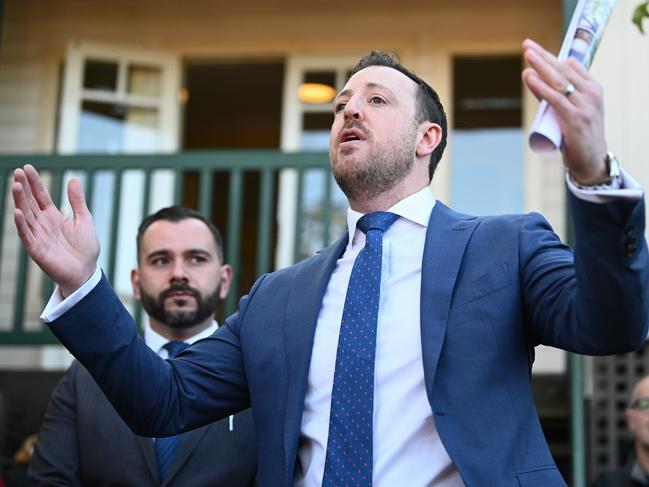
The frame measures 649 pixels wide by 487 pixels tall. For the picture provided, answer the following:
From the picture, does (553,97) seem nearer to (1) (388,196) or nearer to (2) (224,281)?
(1) (388,196)

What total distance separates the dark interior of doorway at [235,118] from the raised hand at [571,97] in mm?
6640

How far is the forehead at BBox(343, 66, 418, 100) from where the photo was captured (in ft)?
9.59

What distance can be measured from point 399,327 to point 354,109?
2.20ft

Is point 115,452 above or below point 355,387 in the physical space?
below

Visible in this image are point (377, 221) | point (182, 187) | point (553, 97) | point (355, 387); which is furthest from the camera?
point (182, 187)

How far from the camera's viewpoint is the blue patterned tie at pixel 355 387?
2.34m

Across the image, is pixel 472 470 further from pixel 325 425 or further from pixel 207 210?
pixel 207 210

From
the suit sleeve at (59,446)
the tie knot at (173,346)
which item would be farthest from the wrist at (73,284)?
the tie knot at (173,346)

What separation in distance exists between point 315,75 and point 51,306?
639 cm

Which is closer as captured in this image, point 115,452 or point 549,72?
point 549,72

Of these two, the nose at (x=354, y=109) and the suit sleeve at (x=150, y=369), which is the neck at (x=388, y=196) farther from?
the suit sleeve at (x=150, y=369)

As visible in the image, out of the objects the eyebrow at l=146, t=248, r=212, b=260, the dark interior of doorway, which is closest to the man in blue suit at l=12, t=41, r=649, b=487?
the eyebrow at l=146, t=248, r=212, b=260

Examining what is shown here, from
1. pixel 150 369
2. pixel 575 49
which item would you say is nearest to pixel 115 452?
pixel 150 369

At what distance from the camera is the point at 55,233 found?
2.34m
